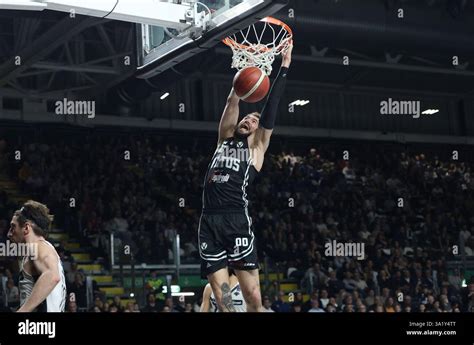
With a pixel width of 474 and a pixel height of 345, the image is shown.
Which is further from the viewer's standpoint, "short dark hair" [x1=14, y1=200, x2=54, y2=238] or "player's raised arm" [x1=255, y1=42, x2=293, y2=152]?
"player's raised arm" [x1=255, y1=42, x2=293, y2=152]

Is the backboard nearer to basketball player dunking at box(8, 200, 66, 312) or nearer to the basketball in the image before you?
the basketball

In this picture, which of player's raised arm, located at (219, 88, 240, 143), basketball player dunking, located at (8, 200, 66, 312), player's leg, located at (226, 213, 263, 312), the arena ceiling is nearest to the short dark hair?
basketball player dunking, located at (8, 200, 66, 312)

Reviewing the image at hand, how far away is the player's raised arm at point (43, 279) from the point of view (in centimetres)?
579

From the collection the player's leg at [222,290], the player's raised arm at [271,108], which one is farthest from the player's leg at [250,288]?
the player's raised arm at [271,108]

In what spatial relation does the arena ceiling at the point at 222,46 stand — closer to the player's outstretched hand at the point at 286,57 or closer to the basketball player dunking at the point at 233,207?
the player's outstretched hand at the point at 286,57

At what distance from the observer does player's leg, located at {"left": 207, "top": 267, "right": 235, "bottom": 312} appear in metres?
7.90

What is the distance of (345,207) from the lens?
60.6ft

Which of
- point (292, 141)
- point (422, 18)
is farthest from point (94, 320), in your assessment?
point (292, 141)

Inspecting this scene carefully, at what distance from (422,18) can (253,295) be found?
9.35 m

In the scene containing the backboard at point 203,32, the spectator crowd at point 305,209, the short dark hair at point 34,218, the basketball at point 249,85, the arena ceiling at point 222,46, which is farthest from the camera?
the spectator crowd at point 305,209

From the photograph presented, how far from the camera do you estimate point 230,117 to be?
8.54 metres

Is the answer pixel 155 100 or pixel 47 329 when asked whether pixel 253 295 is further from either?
pixel 155 100

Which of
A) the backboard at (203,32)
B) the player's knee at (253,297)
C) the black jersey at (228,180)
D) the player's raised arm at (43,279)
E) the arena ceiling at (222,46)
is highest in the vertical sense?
the arena ceiling at (222,46)

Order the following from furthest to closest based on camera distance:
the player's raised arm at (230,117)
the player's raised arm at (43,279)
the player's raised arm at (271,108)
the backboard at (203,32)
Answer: the backboard at (203,32) → the player's raised arm at (230,117) → the player's raised arm at (271,108) → the player's raised arm at (43,279)
